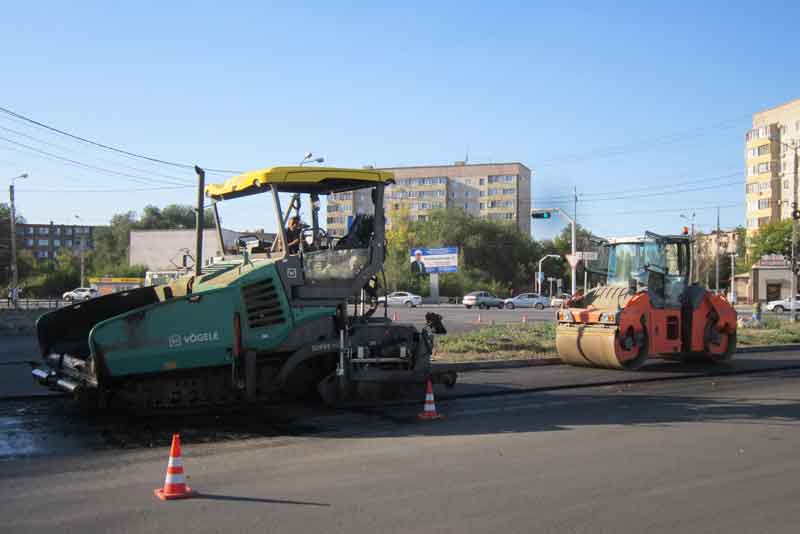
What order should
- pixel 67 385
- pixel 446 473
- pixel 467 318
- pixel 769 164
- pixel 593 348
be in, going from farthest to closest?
pixel 769 164 < pixel 467 318 < pixel 593 348 < pixel 67 385 < pixel 446 473

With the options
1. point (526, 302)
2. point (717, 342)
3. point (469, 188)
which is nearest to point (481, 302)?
point (526, 302)

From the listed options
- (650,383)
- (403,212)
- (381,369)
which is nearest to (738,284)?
(403,212)

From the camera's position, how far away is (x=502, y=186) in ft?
351

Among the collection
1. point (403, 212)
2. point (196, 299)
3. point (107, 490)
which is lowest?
point (107, 490)

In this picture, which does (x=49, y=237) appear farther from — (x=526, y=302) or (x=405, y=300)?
(x=526, y=302)

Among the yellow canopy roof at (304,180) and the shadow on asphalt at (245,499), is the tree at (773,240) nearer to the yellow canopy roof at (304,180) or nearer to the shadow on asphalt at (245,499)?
the yellow canopy roof at (304,180)

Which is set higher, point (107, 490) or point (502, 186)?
point (502, 186)

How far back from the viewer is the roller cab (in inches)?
571

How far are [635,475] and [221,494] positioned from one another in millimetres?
3571

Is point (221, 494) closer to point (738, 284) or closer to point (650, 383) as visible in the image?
point (650, 383)

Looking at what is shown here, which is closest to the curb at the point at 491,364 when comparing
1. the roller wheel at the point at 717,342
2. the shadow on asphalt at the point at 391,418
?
the shadow on asphalt at the point at 391,418

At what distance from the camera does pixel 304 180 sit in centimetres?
1005

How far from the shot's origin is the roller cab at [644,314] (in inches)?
571

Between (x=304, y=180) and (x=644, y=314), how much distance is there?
7.82m
